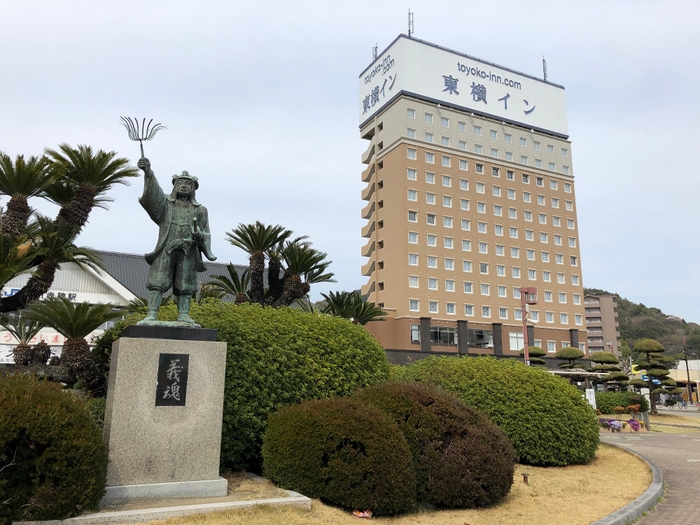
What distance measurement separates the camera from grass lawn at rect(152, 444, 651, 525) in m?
6.40

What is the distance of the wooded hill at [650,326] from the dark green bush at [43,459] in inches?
4965

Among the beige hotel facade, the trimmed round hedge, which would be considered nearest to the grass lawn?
the trimmed round hedge

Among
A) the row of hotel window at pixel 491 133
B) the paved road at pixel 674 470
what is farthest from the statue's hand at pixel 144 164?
the row of hotel window at pixel 491 133

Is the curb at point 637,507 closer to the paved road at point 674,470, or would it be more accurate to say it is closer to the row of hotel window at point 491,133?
the paved road at point 674,470

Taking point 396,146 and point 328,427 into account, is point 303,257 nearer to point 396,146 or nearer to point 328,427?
point 328,427

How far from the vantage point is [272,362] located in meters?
9.14

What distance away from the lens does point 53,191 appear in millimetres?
14883

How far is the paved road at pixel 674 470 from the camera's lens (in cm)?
835

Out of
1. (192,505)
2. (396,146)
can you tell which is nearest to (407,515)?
(192,505)

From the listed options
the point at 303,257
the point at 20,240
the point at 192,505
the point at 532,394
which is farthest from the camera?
the point at 303,257

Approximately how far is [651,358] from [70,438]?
39.2 m

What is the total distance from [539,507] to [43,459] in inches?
268

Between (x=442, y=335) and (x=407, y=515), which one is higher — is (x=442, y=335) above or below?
above

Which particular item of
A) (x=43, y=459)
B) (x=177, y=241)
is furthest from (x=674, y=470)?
(x=43, y=459)
